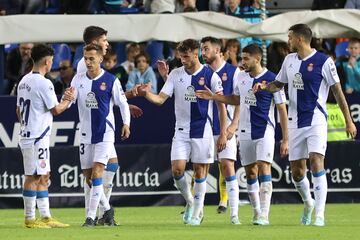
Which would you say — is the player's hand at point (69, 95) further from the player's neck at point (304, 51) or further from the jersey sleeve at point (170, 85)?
the player's neck at point (304, 51)

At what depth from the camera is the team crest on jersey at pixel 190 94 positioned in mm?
18719

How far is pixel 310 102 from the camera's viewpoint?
17.8 meters

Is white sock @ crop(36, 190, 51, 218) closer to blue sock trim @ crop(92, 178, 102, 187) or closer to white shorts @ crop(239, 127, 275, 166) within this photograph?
blue sock trim @ crop(92, 178, 102, 187)

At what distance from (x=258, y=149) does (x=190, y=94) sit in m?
1.17

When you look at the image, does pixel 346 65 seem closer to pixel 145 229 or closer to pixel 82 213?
Result: pixel 82 213

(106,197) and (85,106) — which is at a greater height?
(85,106)

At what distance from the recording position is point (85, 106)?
59.6 ft

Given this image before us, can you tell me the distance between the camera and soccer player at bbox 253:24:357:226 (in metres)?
17.6

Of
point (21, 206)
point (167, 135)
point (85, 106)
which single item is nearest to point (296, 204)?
point (167, 135)

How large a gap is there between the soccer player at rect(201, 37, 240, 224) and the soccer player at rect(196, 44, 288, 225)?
0.29 m

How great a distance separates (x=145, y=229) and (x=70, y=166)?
6.52 m

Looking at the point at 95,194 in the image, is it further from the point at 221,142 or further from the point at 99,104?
the point at 221,142

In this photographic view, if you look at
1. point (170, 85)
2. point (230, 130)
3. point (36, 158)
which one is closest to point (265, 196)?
point (230, 130)

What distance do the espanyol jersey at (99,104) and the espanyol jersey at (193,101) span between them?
98cm
